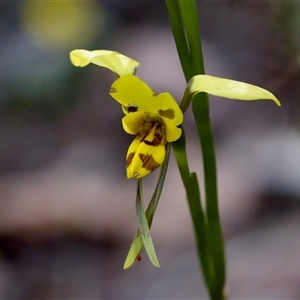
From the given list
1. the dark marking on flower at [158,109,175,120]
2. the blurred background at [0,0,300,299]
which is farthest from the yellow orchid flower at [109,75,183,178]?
the blurred background at [0,0,300,299]

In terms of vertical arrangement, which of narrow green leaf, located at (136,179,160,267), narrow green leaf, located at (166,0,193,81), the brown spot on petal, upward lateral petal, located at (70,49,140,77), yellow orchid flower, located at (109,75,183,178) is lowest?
narrow green leaf, located at (136,179,160,267)

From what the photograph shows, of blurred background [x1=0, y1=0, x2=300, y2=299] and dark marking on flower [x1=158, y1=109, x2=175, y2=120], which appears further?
blurred background [x1=0, y1=0, x2=300, y2=299]

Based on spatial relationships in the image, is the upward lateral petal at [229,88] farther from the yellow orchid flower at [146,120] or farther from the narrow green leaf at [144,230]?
the narrow green leaf at [144,230]

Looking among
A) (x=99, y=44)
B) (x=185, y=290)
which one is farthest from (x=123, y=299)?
(x=99, y=44)

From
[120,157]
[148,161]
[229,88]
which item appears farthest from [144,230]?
[120,157]

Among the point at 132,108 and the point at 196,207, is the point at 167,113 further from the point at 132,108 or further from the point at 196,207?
the point at 196,207

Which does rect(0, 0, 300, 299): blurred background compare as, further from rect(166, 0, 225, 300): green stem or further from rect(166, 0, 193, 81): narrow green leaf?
rect(166, 0, 193, 81): narrow green leaf

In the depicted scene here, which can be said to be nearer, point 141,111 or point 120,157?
point 141,111
